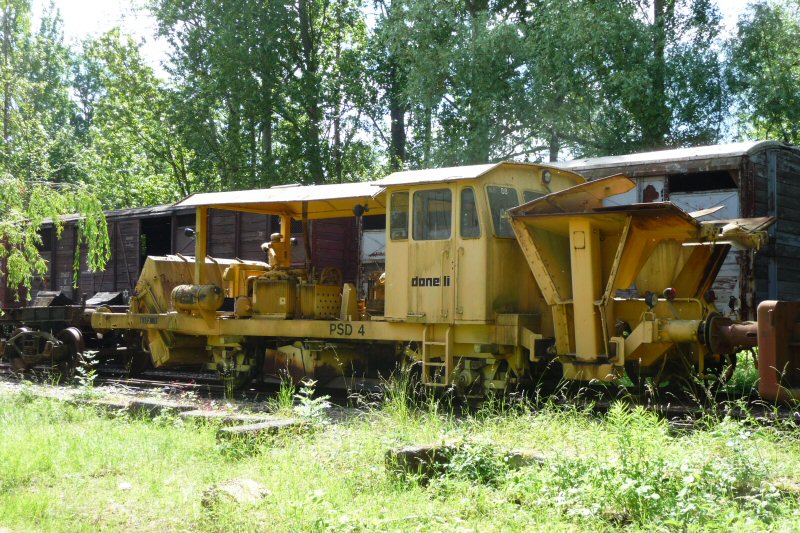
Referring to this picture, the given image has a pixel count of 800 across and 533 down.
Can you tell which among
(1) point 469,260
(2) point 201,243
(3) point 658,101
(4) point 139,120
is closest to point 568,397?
(1) point 469,260

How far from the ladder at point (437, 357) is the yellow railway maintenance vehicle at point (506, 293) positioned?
0.08 ft

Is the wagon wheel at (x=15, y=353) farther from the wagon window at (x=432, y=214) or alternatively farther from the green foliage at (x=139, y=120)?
the green foliage at (x=139, y=120)

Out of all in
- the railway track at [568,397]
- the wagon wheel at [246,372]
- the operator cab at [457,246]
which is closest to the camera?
the railway track at [568,397]

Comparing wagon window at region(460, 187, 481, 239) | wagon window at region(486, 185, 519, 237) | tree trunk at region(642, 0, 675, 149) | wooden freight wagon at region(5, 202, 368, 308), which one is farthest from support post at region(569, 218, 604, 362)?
tree trunk at region(642, 0, 675, 149)

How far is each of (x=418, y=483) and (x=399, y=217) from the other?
490 centimetres

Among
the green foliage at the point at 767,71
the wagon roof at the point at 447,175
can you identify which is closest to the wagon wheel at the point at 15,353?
the wagon roof at the point at 447,175

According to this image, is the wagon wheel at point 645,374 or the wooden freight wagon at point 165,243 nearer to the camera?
the wagon wheel at point 645,374

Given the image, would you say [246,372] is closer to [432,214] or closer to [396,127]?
[432,214]

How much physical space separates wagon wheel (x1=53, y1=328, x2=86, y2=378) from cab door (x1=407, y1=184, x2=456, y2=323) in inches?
291

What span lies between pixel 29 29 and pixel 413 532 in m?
10.7

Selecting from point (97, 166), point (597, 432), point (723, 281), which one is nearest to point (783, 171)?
point (723, 281)

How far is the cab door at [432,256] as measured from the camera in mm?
9859

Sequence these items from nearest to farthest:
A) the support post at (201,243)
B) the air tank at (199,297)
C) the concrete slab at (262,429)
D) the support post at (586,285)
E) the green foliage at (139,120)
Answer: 1. the concrete slab at (262,429)
2. the support post at (586,285)
3. the air tank at (199,297)
4. the support post at (201,243)
5. the green foliage at (139,120)

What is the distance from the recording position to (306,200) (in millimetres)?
11469
